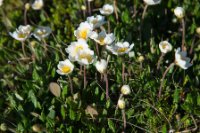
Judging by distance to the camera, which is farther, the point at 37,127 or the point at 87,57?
the point at 87,57

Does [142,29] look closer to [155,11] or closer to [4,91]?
[155,11]

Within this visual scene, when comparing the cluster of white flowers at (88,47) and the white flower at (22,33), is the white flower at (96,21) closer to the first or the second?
the cluster of white flowers at (88,47)

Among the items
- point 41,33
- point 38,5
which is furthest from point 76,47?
point 38,5

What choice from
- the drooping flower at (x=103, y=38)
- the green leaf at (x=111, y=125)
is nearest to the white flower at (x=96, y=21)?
the drooping flower at (x=103, y=38)

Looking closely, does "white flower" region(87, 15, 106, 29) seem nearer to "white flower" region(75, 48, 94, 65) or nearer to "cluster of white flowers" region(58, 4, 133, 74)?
"cluster of white flowers" region(58, 4, 133, 74)

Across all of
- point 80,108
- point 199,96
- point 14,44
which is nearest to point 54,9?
point 14,44

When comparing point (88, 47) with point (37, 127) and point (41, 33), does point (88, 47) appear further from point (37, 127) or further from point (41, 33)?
point (37, 127)

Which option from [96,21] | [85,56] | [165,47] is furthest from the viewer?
[96,21]

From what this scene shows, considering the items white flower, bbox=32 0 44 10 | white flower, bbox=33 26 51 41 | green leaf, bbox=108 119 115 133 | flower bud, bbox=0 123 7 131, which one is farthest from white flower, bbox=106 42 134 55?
white flower, bbox=32 0 44 10
